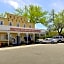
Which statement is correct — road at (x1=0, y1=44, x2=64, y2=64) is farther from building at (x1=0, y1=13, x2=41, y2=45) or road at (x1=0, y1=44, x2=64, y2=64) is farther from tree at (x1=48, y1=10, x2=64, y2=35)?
tree at (x1=48, y1=10, x2=64, y2=35)

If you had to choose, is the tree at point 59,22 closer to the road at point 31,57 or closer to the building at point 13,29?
the building at point 13,29

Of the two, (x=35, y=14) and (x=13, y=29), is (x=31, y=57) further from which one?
(x=35, y=14)

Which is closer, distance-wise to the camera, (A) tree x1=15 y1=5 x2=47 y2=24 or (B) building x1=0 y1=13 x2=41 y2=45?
(B) building x1=0 y1=13 x2=41 y2=45

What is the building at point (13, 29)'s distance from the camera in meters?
41.0

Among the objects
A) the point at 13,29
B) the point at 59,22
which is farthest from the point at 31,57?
the point at 59,22

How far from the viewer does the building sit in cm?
4099

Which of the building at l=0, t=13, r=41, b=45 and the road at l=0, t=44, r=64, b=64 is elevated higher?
the building at l=0, t=13, r=41, b=45

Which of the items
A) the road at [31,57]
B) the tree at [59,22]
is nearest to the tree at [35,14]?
the tree at [59,22]

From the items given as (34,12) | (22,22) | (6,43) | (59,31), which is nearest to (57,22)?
(59,31)

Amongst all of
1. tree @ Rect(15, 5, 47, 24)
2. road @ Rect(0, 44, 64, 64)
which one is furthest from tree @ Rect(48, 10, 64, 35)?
road @ Rect(0, 44, 64, 64)

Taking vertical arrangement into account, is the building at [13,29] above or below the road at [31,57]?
above

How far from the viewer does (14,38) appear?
151 ft

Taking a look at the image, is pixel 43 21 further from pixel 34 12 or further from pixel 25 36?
pixel 25 36

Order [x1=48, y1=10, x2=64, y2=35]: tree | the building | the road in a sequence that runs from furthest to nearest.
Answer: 1. [x1=48, y1=10, x2=64, y2=35]: tree
2. the building
3. the road
